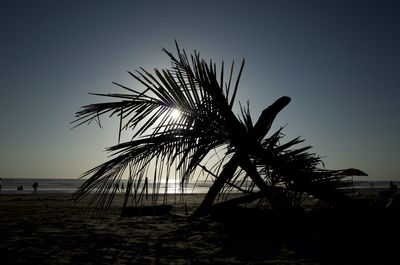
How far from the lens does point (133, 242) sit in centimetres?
618

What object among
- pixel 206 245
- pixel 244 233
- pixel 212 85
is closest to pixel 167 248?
pixel 206 245

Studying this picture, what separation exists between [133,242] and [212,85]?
348cm

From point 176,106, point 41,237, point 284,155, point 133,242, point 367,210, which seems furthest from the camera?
point 41,237

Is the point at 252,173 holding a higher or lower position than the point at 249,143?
lower

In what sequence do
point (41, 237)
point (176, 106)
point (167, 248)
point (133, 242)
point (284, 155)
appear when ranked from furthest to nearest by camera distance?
point (41, 237) < point (133, 242) < point (167, 248) < point (284, 155) < point (176, 106)

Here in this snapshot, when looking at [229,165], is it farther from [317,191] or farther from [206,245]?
[206,245]

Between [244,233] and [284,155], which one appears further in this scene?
[244,233]

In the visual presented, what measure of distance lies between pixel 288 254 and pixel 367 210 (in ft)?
4.38

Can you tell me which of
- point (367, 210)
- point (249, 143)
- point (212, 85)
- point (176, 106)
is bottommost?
point (367, 210)

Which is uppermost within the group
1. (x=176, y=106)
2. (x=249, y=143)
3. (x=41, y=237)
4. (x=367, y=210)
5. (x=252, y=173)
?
(x=176, y=106)

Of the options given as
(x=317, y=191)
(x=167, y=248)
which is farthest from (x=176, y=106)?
(x=167, y=248)

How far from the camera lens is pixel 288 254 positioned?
495 centimetres

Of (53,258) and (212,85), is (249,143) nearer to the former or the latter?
(212,85)

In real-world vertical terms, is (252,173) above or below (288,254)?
above
